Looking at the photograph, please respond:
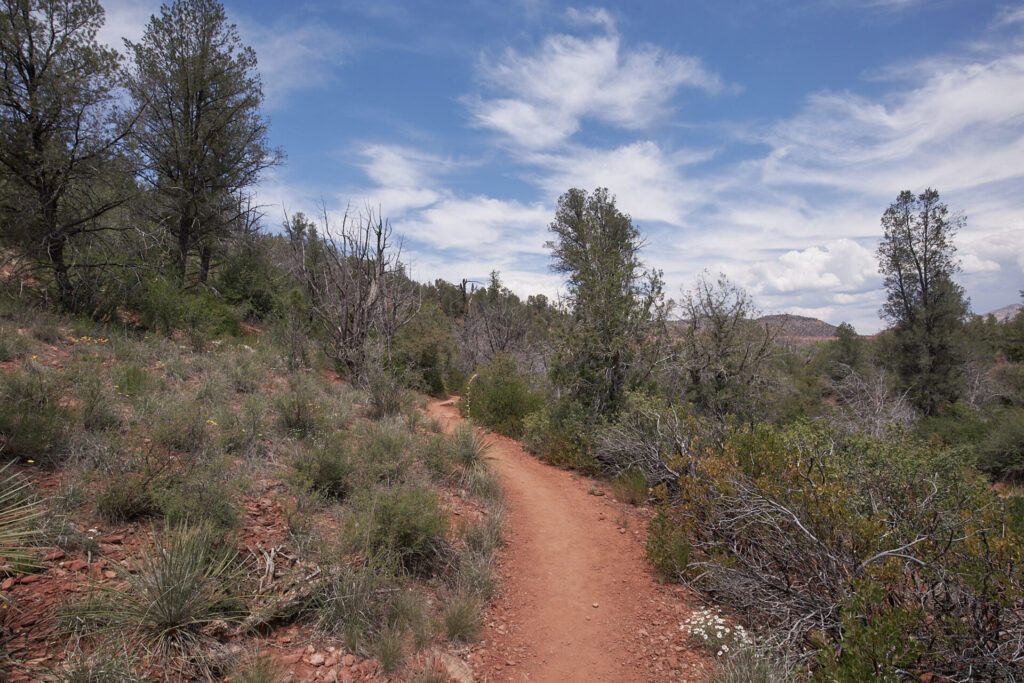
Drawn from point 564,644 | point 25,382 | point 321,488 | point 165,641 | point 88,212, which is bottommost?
point 564,644

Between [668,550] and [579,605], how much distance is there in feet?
3.90

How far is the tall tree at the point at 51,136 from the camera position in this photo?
7.88 metres

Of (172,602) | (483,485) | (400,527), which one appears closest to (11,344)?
(172,602)

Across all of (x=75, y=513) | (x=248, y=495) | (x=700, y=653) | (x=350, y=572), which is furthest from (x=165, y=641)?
(x=700, y=653)

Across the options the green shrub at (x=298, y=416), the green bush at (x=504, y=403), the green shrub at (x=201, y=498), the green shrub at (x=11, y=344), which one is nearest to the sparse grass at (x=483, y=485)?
the green shrub at (x=298, y=416)

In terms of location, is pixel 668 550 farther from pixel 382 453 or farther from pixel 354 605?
pixel 382 453

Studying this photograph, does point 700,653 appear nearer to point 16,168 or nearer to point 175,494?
point 175,494

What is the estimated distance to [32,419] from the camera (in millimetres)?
4332

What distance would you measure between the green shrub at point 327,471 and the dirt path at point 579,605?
196 centimetres

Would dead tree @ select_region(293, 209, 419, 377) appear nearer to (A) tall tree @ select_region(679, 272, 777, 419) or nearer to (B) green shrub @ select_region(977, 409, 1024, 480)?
(A) tall tree @ select_region(679, 272, 777, 419)

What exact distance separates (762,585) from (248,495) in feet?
15.8

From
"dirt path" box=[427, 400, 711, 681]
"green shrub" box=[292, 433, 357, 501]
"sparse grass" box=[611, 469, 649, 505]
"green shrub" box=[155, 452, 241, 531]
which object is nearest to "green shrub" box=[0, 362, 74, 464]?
"green shrub" box=[155, 452, 241, 531]

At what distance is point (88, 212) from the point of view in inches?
349

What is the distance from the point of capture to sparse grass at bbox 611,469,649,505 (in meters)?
7.03
